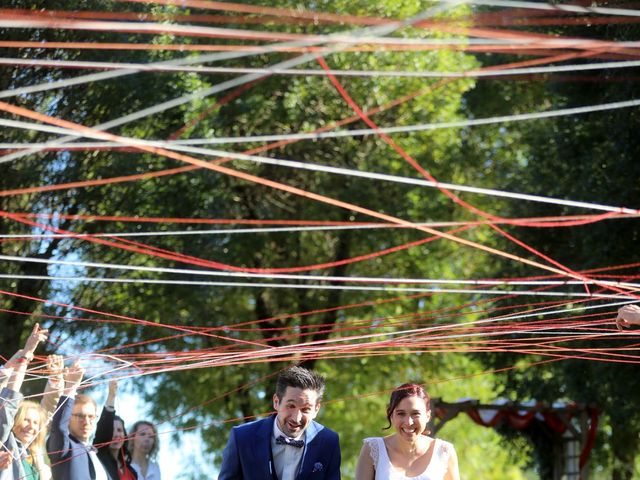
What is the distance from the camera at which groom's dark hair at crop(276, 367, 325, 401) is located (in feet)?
16.3

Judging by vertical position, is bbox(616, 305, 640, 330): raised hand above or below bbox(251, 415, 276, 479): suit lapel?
above

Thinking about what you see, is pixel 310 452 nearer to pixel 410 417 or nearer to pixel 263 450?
pixel 263 450

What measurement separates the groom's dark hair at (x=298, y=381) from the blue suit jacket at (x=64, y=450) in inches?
71.1

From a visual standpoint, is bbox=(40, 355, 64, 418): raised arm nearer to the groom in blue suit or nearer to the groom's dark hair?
the groom in blue suit

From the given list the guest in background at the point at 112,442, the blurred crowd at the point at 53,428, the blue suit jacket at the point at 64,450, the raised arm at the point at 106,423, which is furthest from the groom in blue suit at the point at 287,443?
the raised arm at the point at 106,423

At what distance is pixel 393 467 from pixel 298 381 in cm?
91

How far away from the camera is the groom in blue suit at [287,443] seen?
498 centimetres

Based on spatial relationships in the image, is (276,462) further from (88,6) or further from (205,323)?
(205,323)

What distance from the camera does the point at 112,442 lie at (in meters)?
6.78

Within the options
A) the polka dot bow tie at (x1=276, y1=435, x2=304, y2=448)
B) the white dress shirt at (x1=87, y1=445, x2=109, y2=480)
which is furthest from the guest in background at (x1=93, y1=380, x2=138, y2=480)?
the polka dot bow tie at (x1=276, y1=435, x2=304, y2=448)

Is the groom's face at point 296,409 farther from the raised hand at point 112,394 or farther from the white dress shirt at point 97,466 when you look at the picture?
the raised hand at point 112,394

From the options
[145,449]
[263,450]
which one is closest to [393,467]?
[263,450]

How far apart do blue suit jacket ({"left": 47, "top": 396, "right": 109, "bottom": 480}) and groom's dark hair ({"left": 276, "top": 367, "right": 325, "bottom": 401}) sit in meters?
1.81

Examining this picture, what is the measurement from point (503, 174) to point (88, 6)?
30.9ft
